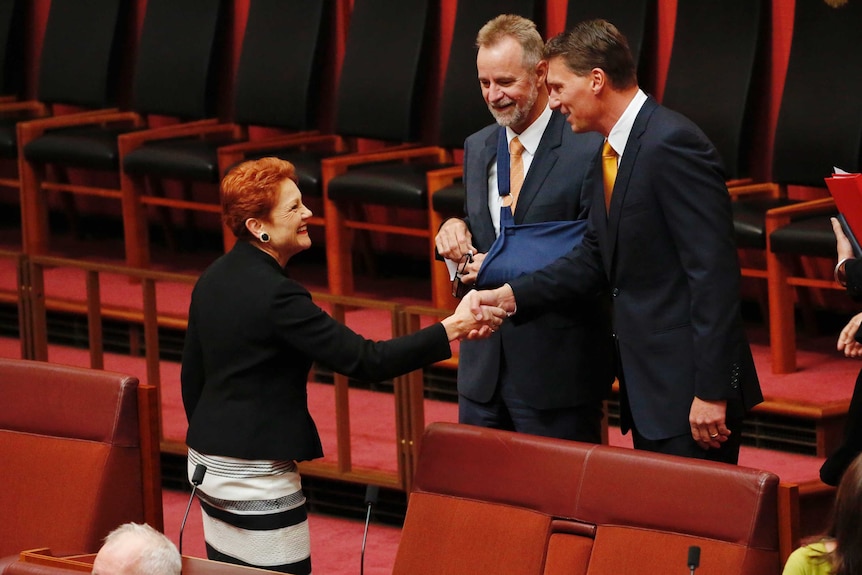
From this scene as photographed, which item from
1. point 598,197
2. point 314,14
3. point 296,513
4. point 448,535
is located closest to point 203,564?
point 296,513

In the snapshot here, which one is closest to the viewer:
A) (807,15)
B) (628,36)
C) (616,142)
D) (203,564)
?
(203,564)

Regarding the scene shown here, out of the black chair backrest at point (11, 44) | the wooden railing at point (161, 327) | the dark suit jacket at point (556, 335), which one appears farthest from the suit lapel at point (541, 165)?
the black chair backrest at point (11, 44)

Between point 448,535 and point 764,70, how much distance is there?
267 cm

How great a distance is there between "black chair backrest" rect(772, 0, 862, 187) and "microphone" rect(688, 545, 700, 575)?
239cm

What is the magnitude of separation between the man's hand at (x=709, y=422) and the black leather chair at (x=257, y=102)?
3.18 metres

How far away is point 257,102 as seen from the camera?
5609 mm

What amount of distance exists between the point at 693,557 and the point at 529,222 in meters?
0.78

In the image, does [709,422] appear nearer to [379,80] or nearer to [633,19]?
[633,19]

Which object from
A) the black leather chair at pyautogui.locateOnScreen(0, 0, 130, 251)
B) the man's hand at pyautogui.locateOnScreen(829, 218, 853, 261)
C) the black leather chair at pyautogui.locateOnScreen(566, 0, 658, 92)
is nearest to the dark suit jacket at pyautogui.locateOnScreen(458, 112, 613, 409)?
the man's hand at pyautogui.locateOnScreen(829, 218, 853, 261)

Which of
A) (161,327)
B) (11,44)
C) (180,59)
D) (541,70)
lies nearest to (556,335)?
(541,70)

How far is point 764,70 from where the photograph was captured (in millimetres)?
4754

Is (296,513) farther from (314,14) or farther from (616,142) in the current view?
(314,14)

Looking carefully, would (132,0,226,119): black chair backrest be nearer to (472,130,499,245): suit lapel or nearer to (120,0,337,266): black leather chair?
(120,0,337,266): black leather chair

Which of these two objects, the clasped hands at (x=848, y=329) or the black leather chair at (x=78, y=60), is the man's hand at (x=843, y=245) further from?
the black leather chair at (x=78, y=60)
